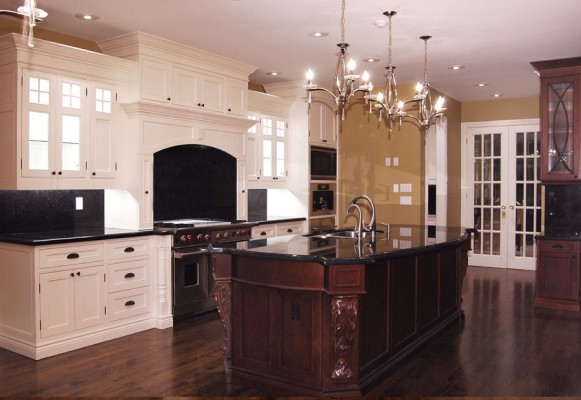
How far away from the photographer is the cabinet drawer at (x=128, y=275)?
457 centimetres

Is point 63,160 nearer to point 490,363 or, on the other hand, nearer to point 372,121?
point 490,363

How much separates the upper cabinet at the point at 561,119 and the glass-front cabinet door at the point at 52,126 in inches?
187

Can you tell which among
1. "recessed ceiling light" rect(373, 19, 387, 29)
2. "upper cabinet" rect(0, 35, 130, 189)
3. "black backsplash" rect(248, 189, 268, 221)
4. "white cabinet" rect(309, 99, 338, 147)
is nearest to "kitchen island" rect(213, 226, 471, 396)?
"upper cabinet" rect(0, 35, 130, 189)

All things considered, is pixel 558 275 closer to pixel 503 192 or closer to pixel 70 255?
pixel 503 192

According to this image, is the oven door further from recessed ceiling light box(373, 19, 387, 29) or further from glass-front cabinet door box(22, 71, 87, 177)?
recessed ceiling light box(373, 19, 387, 29)

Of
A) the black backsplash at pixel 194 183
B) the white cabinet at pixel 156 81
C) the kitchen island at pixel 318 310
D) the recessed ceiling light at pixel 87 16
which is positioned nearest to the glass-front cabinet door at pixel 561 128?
the kitchen island at pixel 318 310

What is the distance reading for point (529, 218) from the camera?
819 centimetres

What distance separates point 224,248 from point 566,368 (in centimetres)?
257

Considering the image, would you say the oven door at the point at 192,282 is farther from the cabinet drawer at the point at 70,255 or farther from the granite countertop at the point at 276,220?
the granite countertop at the point at 276,220

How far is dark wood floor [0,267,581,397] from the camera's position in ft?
11.1

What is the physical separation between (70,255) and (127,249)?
22.2 inches

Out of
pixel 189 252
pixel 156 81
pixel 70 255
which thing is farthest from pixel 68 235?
pixel 156 81

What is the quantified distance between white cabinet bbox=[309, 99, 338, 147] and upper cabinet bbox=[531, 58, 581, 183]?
2.67 m

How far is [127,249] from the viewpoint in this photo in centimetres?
468
